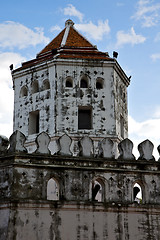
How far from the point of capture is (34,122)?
19.8 metres

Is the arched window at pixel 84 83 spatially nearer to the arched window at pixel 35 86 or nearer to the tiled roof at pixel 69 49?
the tiled roof at pixel 69 49

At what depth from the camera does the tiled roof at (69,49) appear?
20.0 meters

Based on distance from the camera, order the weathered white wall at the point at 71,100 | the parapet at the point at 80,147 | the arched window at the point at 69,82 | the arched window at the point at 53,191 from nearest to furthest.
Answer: the parapet at the point at 80,147, the arched window at the point at 53,191, the weathered white wall at the point at 71,100, the arched window at the point at 69,82

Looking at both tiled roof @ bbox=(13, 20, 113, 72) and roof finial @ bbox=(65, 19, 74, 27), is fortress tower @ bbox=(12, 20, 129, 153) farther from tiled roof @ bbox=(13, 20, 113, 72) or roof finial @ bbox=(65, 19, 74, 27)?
roof finial @ bbox=(65, 19, 74, 27)

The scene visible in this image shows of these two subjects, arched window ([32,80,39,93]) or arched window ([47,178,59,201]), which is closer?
arched window ([47,178,59,201])

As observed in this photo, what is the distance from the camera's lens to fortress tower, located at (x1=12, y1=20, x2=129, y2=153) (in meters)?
18.9

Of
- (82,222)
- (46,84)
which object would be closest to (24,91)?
(46,84)

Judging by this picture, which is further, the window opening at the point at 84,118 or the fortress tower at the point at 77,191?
the window opening at the point at 84,118

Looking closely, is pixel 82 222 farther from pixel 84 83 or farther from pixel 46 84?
pixel 46 84

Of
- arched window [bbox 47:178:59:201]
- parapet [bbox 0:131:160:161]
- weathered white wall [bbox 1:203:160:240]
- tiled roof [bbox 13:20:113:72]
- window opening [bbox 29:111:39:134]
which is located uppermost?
tiled roof [bbox 13:20:113:72]

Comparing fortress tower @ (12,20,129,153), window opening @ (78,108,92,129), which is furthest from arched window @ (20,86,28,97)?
window opening @ (78,108,92,129)

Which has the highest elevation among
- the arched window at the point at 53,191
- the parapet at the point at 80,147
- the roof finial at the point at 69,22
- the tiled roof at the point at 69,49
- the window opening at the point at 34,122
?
the roof finial at the point at 69,22

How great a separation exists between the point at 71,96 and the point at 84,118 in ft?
3.81

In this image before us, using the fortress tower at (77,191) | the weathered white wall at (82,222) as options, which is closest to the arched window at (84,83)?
the fortress tower at (77,191)
